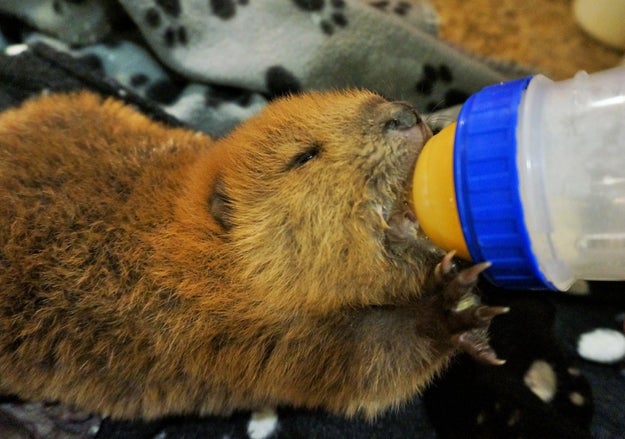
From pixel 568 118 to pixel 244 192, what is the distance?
58 cm

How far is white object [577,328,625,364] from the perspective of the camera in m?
1.38

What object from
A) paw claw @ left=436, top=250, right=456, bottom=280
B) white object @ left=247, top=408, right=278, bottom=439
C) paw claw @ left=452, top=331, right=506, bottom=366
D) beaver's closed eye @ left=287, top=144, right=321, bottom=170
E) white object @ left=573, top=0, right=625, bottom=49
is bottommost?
white object @ left=573, top=0, right=625, bottom=49

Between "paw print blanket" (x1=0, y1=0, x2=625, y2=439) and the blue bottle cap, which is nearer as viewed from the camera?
the blue bottle cap

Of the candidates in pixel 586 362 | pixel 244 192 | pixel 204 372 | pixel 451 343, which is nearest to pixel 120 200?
pixel 244 192

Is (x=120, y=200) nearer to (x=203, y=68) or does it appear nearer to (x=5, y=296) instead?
(x=5, y=296)

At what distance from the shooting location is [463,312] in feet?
3.44

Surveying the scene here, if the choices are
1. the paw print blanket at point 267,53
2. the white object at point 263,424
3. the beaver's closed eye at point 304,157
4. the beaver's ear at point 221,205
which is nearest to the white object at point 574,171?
the beaver's closed eye at point 304,157

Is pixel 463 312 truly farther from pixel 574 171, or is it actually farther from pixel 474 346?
pixel 574 171

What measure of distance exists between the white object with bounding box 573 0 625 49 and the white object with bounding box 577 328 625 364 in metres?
1.41

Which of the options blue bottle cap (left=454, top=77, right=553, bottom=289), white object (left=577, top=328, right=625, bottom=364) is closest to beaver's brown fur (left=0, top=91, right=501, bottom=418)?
blue bottle cap (left=454, top=77, right=553, bottom=289)

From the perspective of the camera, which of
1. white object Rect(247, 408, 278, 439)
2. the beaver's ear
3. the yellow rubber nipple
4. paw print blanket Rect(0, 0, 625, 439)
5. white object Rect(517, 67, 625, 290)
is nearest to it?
white object Rect(517, 67, 625, 290)

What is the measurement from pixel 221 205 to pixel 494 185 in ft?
1.77

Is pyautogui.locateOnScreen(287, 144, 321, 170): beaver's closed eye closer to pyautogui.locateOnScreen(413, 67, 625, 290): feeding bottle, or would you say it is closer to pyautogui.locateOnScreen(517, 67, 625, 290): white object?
pyautogui.locateOnScreen(413, 67, 625, 290): feeding bottle

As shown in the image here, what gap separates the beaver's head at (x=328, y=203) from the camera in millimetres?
1058
